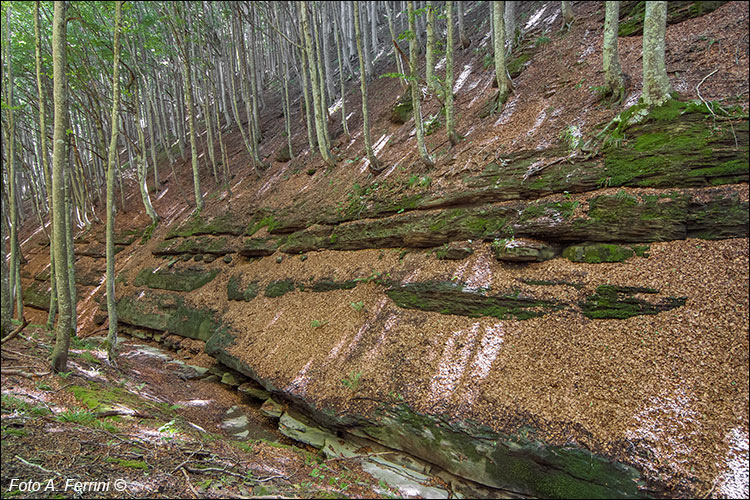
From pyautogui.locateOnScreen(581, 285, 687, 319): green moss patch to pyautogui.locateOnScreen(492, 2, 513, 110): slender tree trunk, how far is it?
6.08 meters

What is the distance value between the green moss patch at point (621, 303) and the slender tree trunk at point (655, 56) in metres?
3.52

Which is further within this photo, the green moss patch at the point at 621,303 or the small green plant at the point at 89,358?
the small green plant at the point at 89,358

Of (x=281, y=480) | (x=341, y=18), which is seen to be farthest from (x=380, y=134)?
(x=341, y=18)

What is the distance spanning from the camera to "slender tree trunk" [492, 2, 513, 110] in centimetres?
822

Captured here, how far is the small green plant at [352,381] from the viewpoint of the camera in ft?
17.8

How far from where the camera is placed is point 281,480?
11.8 feet

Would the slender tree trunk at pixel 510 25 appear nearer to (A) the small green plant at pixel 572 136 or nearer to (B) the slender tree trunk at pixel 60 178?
(A) the small green plant at pixel 572 136

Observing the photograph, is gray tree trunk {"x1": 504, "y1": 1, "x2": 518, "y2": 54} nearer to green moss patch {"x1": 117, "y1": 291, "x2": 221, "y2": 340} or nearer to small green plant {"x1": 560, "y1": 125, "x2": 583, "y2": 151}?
small green plant {"x1": 560, "y1": 125, "x2": 583, "y2": 151}

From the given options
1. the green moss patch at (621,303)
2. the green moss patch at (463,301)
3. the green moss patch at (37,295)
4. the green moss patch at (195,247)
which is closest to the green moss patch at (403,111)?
the green moss patch at (195,247)

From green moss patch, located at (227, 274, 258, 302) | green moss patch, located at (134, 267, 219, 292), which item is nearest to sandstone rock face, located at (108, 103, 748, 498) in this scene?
green moss patch, located at (227, 274, 258, 302)

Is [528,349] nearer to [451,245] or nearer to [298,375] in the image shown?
[451,245]

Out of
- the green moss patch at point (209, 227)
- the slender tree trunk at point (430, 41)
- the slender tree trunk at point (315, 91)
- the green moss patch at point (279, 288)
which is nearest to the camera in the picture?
the slender tree trunk at point (430, 41)

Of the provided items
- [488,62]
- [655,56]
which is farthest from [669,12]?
[488,62]

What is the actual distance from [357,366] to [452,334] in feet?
5.85
